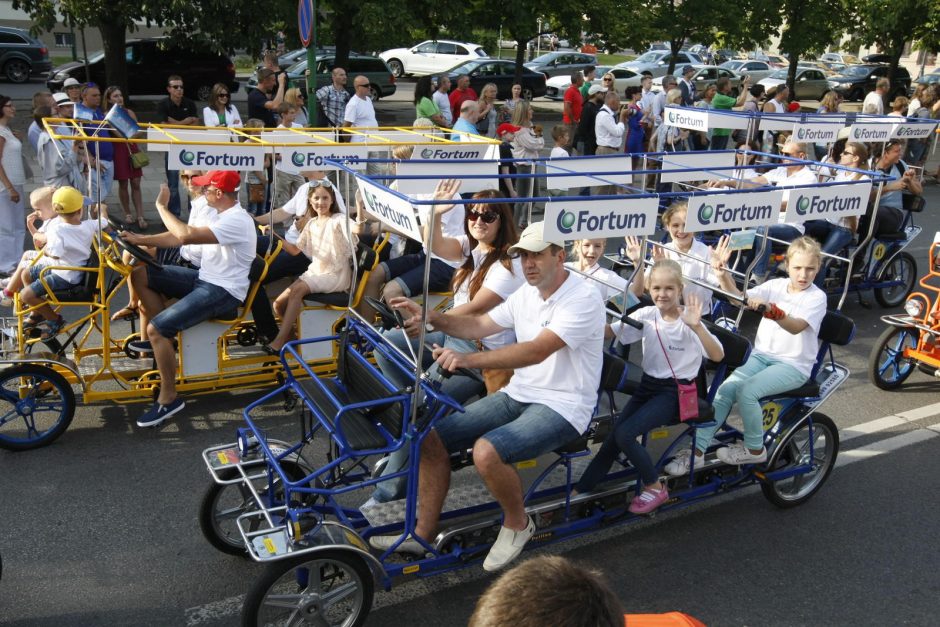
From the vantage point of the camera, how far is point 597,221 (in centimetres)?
443

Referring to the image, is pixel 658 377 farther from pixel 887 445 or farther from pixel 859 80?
pixel 859 80

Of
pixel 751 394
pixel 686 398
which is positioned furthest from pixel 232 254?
pixel 751 394

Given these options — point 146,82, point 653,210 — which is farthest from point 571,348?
point 146,82

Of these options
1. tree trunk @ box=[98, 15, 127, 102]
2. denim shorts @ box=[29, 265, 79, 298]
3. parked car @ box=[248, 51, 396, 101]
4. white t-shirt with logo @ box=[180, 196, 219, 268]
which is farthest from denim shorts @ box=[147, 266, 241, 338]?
parked car @ box=[248, 51, 396, 101]

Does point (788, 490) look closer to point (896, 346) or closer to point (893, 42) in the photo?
point (896, 346)

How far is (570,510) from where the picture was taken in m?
4.67

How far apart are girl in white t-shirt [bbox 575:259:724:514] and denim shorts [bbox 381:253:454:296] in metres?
2.33

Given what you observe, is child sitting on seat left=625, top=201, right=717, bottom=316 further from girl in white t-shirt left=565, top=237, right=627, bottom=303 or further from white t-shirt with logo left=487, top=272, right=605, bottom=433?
white t-shirt with logo left=487, top=272, right=605, bottom=433

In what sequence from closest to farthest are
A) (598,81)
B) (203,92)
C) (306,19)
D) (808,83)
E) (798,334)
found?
(798,334) → (306,19) → (203,92) → (598,81) → (808,83)

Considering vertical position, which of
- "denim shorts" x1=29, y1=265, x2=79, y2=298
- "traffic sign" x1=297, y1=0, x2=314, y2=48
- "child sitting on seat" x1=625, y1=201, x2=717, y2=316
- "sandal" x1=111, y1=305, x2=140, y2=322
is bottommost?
"sandal" x1=111, y1=305, x2=140, y2=322

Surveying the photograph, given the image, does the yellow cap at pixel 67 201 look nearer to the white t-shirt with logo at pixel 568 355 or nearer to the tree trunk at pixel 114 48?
the white t-shirt with logo at pixel 568 355

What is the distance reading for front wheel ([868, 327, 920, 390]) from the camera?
7.49 metres

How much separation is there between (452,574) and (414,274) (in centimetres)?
279

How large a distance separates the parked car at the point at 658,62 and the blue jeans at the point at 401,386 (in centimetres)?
3205
